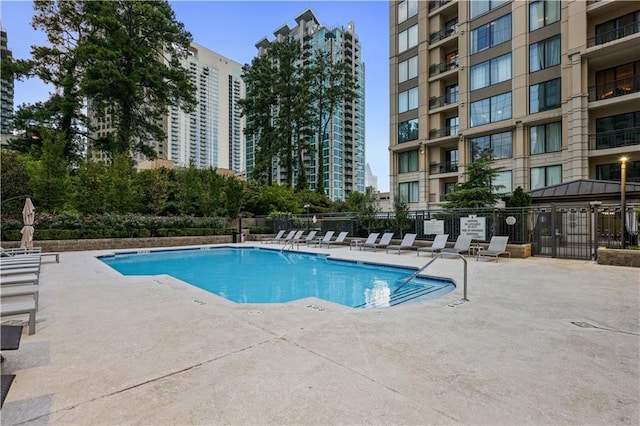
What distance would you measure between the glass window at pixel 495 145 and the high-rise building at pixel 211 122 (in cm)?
5467

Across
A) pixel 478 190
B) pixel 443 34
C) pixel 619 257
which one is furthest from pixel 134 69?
pixel 619 257

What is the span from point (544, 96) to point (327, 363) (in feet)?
73.6

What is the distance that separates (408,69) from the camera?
25828mm

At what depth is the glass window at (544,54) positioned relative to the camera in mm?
18422

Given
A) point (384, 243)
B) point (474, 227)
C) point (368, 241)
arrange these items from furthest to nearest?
point (368, 241) → point (384, 243) → point (474, 227)

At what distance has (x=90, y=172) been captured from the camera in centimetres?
1742

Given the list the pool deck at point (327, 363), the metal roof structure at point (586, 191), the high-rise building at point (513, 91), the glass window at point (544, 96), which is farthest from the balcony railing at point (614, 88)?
the pool deck at point (327, 363)

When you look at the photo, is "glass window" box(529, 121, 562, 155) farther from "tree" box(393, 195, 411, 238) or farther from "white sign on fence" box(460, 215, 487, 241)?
"tree" box(393, 195, 411, 238)

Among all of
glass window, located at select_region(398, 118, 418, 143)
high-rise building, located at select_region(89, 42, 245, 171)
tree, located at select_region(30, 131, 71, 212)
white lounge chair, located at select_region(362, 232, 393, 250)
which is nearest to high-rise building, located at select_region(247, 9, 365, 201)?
high-rise building, located at select_region(89, 42, 245, 171)

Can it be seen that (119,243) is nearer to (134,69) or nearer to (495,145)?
(134,69)

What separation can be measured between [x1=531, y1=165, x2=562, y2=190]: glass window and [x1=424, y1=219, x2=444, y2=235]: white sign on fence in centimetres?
990

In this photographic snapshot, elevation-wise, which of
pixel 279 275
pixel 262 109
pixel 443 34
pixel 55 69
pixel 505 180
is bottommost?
pixel 279 275

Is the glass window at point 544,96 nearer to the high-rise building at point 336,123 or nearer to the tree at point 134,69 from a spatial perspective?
the tree at point 134,69

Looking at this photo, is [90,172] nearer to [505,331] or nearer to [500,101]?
[505,331]
